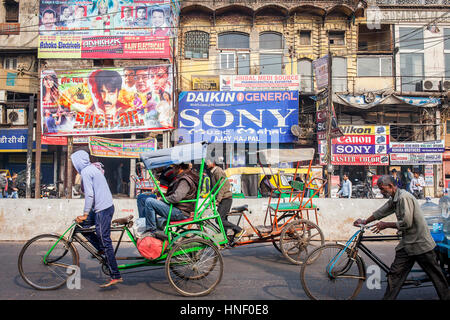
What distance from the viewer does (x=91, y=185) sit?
4.43 m

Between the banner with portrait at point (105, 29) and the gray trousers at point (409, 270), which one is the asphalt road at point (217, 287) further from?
the banner with portrait at point (105, 29)

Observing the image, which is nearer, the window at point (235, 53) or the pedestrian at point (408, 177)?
A: the pedestrian at point (408, 177)

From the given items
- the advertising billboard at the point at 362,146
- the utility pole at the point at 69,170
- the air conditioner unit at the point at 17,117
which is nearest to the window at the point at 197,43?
the utility pole at the point at 69,170

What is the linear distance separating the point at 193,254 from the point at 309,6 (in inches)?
818

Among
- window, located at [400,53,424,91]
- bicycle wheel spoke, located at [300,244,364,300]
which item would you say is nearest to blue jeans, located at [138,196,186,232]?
bicycle wheel spoke, located at [300,244,364,300]

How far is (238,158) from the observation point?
20.4 metres

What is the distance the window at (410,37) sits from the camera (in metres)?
21.9

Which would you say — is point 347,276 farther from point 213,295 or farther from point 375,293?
point 213,295

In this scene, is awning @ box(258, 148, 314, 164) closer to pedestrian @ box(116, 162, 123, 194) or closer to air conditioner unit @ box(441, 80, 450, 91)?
pedestrian @ box(116, 162, 123, 194)

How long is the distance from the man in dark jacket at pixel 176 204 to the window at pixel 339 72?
18931 millimetres

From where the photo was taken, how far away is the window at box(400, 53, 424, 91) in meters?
21.7

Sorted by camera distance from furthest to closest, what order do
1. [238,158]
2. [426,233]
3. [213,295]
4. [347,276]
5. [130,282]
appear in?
[238,158]
[130,282]
[213,295]
[347,276]
[426,233]

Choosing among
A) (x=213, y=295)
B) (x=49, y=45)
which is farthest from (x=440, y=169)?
(x=49, y=45)

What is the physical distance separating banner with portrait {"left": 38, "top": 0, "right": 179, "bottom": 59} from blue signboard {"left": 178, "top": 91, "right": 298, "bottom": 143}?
334 centimetres
